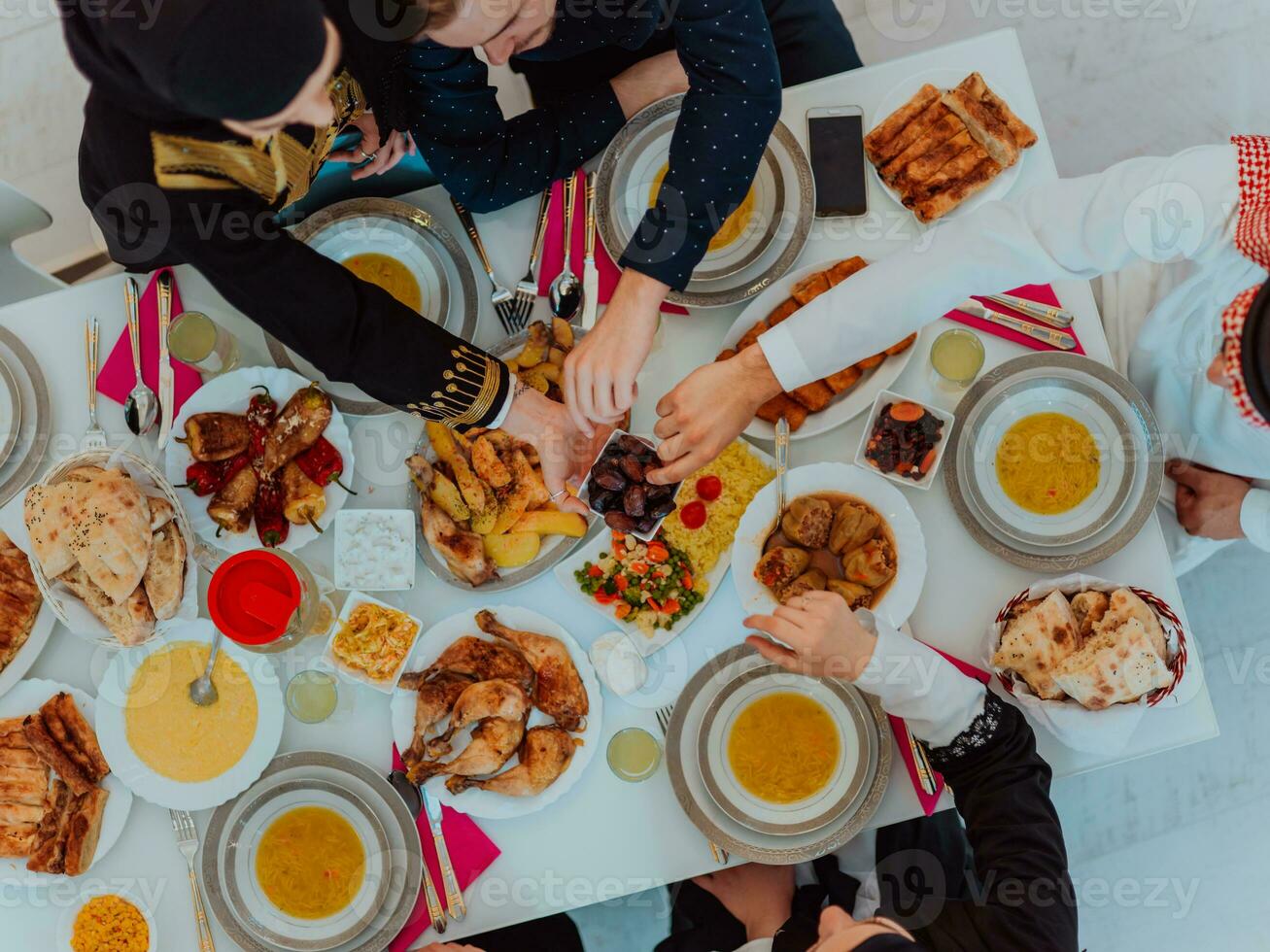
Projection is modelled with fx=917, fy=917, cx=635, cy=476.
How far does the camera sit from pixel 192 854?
1.70 meters

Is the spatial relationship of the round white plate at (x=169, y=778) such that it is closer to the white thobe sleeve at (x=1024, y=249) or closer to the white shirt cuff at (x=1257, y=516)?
the white thobe sleeve at (x=1024, y=249)

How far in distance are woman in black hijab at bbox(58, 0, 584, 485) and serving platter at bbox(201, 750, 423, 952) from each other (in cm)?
67

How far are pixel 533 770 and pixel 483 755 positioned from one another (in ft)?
0.30

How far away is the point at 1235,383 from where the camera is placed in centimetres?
121

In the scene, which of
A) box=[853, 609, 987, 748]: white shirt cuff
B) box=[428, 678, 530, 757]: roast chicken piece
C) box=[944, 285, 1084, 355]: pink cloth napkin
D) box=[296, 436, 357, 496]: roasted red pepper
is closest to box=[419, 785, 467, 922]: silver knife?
box=[428, 678, 530, 757]: roast chicken piece

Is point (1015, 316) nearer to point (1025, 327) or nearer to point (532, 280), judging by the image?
point (1025, 327)

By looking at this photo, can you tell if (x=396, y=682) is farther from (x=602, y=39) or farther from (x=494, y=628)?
(x=602, y=39)

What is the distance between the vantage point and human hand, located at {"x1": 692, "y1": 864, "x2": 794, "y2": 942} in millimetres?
2076

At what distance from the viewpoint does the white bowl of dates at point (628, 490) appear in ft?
5.05

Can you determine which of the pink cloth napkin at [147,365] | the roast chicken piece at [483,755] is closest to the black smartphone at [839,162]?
the roast chicken piece at [483,755]

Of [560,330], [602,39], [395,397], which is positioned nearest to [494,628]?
[395,397]

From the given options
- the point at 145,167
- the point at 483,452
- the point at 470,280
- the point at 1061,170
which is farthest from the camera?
the point at 1061,170

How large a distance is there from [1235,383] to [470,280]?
1278 mm

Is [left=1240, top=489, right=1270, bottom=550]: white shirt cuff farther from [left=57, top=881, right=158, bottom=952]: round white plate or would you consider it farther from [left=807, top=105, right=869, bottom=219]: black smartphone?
[left=57, top=881, right=158, bottom=952]: round white plate
